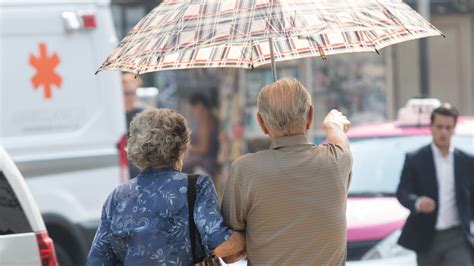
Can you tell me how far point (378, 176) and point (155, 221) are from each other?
4.50m

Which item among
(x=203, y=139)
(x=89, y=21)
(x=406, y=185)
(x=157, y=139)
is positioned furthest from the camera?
(x=203, y=139)

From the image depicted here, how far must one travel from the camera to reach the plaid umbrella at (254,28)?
12.9ft

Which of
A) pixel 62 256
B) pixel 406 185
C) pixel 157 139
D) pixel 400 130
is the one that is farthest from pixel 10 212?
pixel 400 130

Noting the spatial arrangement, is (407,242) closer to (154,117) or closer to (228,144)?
(154,117)

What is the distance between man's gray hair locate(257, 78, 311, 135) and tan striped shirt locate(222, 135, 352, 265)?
5 centimetres

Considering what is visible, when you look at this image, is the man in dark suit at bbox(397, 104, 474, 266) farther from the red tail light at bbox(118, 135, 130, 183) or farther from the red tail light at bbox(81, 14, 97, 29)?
the red tail light at bbox(81, 14, 97, 29)

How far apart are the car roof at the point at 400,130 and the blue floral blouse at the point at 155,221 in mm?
4462

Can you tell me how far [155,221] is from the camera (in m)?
3.98

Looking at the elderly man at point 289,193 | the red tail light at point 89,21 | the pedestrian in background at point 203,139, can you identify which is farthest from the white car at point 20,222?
the pedestrian in background at point 203,139

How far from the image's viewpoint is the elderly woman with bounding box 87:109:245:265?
3922 mm

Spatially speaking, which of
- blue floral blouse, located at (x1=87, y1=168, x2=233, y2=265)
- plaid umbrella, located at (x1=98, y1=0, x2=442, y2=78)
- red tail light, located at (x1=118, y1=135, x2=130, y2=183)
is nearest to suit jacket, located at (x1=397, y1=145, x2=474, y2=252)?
red tail light, located at (x1=118, y1=135, x2=130, y2=183)

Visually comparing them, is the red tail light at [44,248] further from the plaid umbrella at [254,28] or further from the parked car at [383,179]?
the parked car at [383,179]

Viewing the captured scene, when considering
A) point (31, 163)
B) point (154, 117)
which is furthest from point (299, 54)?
point (31, 163)

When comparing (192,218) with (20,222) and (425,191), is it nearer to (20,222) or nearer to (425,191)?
(20,222)
